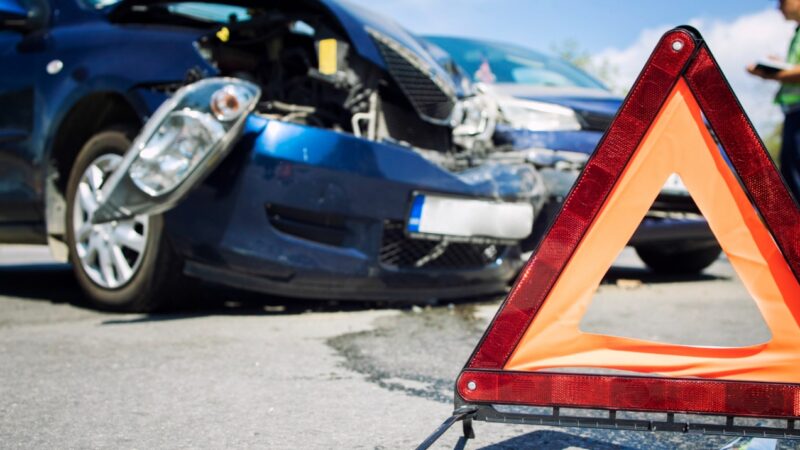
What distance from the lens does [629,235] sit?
210 cm

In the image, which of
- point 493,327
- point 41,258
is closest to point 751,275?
point 493,327

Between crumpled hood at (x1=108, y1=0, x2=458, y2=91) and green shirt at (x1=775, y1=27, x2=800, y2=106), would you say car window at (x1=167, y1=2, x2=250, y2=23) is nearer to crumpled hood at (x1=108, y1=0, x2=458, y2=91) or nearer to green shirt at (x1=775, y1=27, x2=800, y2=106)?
crumpled hood at (x1=108, y1=0, x2=458, y2=91)

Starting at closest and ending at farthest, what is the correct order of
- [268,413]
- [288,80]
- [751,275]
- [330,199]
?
[751,275] < [268,413] < [330,199] < [288,80]

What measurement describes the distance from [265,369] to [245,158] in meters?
1.10

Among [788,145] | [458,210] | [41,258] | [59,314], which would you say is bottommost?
[41,258]

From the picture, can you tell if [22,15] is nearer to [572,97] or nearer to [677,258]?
[572,97]

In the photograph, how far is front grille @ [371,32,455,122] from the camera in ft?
15.3

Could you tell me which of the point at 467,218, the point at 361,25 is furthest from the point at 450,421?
the point at 361,25

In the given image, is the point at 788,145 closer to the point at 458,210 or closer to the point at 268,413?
the point at 458,210

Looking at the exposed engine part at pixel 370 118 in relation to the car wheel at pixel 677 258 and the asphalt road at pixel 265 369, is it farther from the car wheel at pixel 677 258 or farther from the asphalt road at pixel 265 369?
the car wheel at pixel 677 258

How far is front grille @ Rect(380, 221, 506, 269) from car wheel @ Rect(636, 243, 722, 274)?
270 centimetres

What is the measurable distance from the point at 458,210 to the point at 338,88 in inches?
32.0

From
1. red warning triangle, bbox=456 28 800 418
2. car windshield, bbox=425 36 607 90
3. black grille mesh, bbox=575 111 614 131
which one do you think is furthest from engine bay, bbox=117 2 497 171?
red warning triangle, bbox=456 28 800 418

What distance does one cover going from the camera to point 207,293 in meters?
4.56
